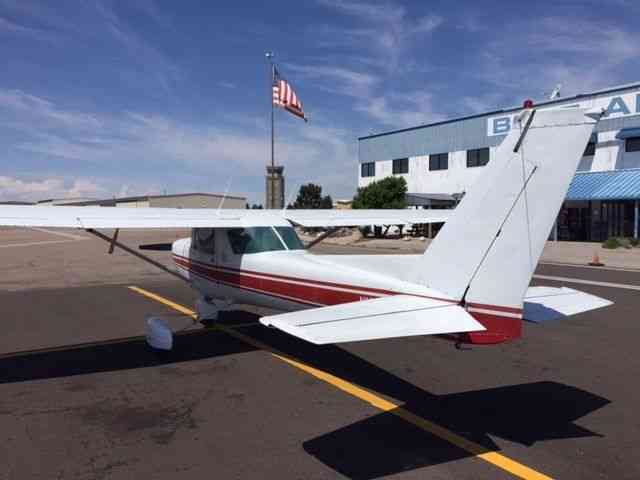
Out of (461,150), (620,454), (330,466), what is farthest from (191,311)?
(461,150)

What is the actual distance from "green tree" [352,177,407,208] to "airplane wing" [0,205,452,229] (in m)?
28.8

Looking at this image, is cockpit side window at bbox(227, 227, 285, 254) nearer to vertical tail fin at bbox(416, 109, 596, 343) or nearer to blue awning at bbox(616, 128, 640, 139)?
vertical tail fin at bbox(416, 109, 596, 343)

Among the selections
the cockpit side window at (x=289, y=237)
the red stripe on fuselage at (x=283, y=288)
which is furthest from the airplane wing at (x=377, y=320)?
the cockpit side window at (x=289, y=237)

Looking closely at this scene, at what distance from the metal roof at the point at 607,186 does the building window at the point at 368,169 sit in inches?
774

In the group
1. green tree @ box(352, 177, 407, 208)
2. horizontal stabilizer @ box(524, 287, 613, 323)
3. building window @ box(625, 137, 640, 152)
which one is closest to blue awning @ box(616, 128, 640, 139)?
building window @ box(625, 137, 640, 152)

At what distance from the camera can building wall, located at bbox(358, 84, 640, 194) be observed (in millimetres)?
29766

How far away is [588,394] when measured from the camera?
5.61 m

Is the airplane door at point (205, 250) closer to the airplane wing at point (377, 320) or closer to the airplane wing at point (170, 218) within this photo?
the airplane wing at point (170, 218)

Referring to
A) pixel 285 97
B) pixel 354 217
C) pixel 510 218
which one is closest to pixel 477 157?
pixel 285 97

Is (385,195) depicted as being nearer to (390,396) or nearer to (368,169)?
(368,169)

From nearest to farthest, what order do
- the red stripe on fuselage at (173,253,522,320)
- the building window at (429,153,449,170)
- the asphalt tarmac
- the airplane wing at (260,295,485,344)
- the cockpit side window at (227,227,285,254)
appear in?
the airplane wing at (260,295,485,344)
the asphalt tarmac
the red stripe on fuselage at (173,253,522,320)
the cockpit side window at (227,227,285,254)
the building window at (429,153,449,170)

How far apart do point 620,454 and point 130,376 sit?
17.9 ft

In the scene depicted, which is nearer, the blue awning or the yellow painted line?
the yellow painted line

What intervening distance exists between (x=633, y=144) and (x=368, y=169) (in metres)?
23.5
